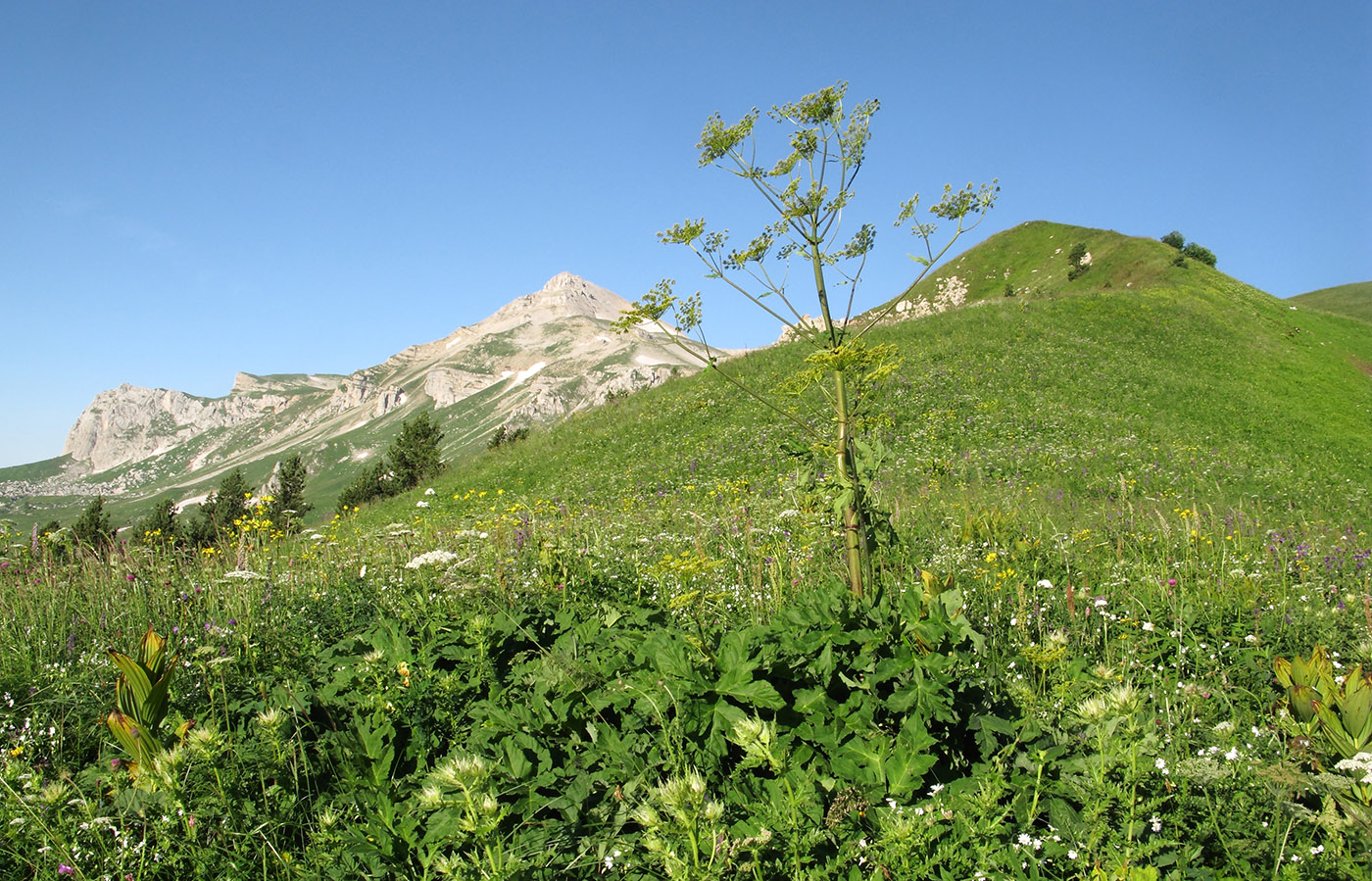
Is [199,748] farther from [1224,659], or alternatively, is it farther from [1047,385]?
[1047,385]

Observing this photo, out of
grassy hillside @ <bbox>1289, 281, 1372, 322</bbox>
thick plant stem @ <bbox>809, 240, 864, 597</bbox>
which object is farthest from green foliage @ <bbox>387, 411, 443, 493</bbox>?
grassy hillside @ <bbox>1289, 281, 1372, 322</bbox>

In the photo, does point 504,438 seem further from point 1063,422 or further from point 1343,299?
point 1343,299

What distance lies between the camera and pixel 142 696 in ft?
9.91

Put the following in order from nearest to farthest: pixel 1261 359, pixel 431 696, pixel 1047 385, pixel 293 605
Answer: pixel 431 696 → pixel 293 605 → pixel 1047 385 → pixel 1261 359

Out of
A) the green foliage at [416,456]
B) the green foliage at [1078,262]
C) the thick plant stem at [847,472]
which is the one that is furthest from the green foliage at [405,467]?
the green foliage at [1078,262]

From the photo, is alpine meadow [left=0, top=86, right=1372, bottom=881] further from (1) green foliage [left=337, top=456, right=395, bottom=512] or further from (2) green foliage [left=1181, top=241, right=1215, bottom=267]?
(2) green foliage [left=1181, top=241, right=1215, bottom=267]

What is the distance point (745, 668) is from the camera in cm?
235

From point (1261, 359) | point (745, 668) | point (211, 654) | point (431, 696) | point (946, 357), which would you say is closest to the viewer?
point (745, 668)

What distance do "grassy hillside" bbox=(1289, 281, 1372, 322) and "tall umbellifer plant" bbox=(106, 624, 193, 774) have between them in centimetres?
10147

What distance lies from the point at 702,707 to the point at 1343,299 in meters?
125

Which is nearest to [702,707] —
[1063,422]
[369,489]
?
[1063,422]

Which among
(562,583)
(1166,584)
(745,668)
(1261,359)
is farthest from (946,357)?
(745,668)

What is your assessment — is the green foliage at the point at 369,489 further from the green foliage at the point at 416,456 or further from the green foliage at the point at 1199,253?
the green foliage at the point at 1199,253

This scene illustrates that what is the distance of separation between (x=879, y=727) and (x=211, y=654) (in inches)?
126
